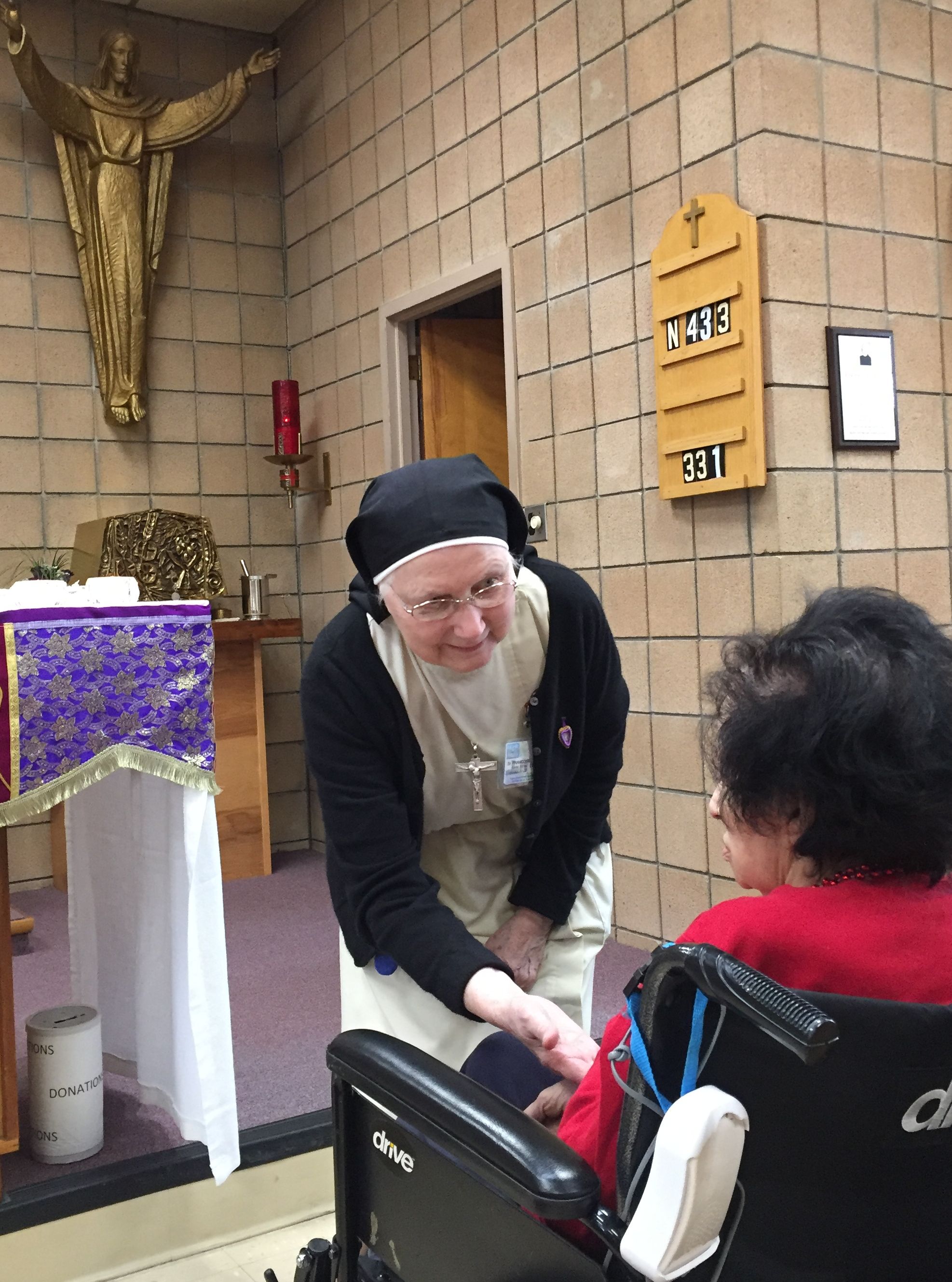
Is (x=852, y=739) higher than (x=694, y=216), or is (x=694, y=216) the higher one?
(x=694, y=216)

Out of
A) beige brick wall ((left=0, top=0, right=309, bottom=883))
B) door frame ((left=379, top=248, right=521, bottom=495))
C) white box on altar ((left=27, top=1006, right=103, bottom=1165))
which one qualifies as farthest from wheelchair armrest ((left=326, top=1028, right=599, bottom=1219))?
beige brick wall ((left=0, top=0, right=309, bottom=883))

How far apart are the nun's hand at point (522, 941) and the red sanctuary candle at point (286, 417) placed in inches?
133

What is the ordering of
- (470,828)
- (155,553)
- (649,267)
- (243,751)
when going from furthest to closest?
(243,751)
(155,553)
(649,267)
(470,828)

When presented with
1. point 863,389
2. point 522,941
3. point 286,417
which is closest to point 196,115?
point 286,417

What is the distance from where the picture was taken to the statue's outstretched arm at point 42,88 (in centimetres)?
413

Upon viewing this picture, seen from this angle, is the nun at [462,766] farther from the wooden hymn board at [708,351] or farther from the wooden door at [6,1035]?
the wooden hymn board at [708,351]

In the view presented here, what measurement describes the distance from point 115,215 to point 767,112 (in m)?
2.72

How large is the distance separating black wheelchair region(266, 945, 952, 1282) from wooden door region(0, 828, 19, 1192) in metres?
1.30

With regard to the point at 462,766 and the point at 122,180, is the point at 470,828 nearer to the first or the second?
the point at 462,766

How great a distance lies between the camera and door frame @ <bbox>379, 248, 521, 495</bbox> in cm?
379

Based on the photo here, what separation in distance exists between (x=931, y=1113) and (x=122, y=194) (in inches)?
181

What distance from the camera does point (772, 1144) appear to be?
864 millimetres

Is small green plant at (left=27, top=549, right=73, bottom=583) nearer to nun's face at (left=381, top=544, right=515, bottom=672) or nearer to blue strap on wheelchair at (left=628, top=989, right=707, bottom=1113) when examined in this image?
nun's face at (left=381, top=544, right=515, bottom=672)

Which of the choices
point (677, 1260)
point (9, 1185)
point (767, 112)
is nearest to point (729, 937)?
point (677, 1260)
